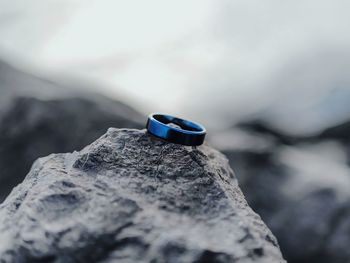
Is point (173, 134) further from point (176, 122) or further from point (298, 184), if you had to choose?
point (298, 184)

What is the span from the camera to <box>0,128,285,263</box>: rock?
0.65 m

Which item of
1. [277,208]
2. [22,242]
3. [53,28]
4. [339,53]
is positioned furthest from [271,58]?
[22,242]

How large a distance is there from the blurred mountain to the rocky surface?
1.36 ft

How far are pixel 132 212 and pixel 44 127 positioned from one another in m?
1.04

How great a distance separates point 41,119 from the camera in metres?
1.64

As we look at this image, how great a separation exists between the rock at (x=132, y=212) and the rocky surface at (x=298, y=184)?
84cm

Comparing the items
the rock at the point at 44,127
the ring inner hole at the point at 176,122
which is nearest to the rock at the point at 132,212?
the ring inner hole at the point at 176,122

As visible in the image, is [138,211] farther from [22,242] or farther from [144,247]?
[22,242]

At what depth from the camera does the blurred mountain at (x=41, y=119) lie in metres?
1.61

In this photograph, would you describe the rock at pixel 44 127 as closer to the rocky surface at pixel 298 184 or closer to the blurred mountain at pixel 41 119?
the blurred mountain at pixel 41 119

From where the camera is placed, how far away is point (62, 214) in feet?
2.23

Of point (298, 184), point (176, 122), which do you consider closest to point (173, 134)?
point (176, 122)

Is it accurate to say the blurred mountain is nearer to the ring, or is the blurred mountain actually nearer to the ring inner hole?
the ring inner hole

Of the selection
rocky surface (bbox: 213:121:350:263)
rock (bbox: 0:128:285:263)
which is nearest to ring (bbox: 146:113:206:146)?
rock (bbox: 0:128:285:263)
